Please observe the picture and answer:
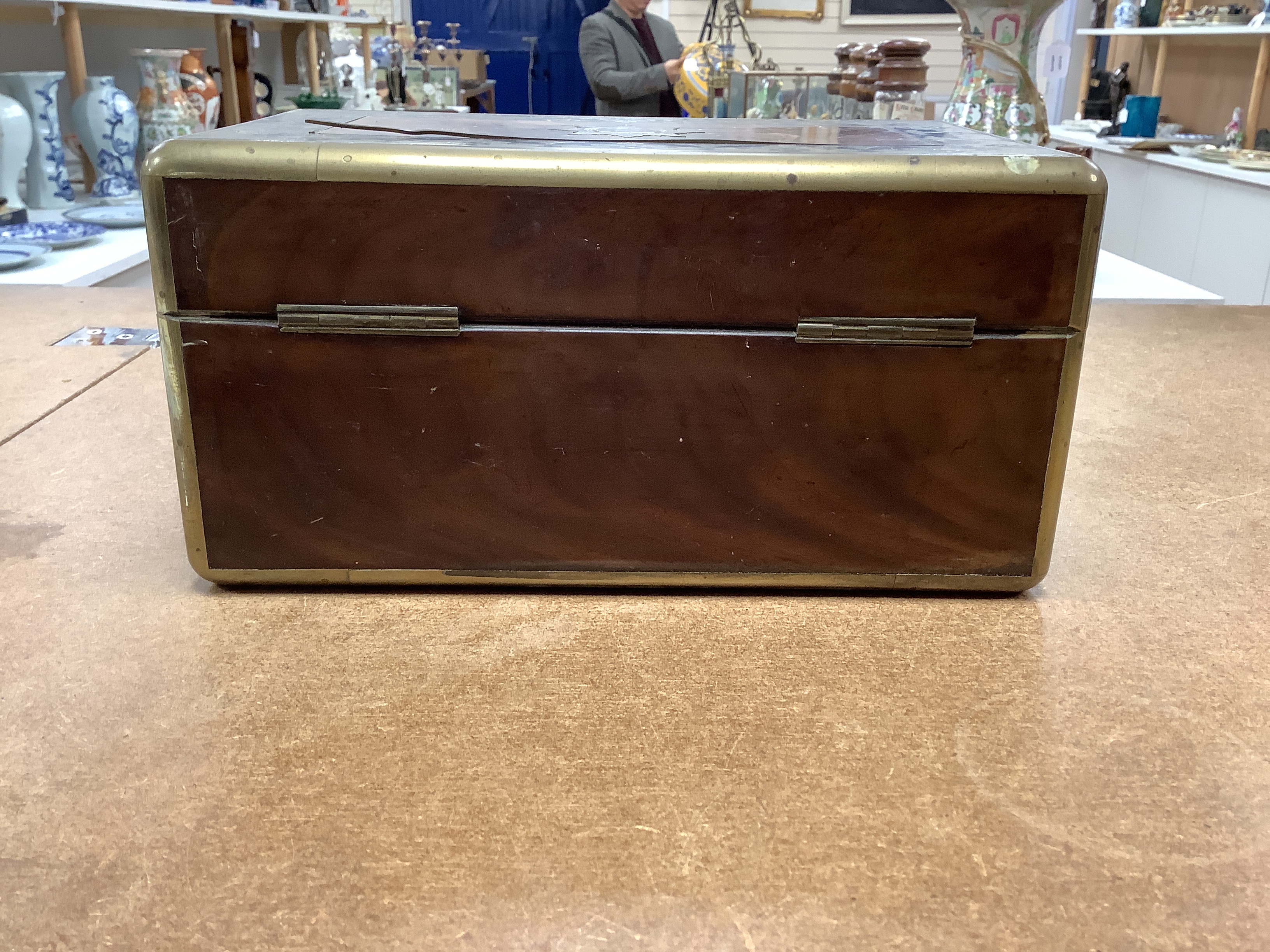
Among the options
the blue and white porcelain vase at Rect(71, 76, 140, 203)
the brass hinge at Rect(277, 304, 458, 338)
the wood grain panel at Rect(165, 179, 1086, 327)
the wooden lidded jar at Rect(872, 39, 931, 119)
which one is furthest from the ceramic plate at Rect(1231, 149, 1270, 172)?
the brass hinge at Rect(277, 304, 458, 338)

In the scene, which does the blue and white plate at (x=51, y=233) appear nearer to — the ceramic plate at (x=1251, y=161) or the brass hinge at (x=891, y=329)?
the brass hinge at (x=891, y=329)

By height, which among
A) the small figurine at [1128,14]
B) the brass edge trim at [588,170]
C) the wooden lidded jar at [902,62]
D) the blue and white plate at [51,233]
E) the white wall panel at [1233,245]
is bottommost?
the white wall panel at [1233,245]

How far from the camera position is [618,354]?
499mm

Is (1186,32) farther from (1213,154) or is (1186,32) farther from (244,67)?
(244,67)

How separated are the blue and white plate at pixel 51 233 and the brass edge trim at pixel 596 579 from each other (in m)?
1.36

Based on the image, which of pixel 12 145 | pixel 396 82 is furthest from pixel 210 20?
pixel 12 145

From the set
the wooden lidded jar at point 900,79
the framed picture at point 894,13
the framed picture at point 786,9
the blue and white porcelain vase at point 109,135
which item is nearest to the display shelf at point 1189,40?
the framed picture at point 894,13

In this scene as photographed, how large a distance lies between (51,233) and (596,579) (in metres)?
1.54

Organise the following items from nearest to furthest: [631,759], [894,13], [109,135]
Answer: [631,759]
[109,135]
[894,13]

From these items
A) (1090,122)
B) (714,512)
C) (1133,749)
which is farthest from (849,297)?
(1090,122)

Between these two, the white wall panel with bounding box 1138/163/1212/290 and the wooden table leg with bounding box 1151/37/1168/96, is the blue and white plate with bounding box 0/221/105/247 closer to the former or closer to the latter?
the white wall panel with bounding box 1138/163/1212/290

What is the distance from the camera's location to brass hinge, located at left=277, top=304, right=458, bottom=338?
49 centimetres

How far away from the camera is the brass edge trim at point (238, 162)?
46 cm

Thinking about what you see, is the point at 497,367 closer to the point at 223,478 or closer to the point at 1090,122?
the point at 223,478
